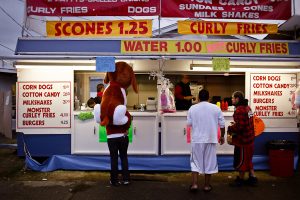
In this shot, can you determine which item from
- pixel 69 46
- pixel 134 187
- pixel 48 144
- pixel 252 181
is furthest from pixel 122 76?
pixel 252 181

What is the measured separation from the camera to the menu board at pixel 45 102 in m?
7.69

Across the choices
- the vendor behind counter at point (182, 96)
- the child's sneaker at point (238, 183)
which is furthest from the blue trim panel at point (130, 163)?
the vendor behind counter at point (182, 96)

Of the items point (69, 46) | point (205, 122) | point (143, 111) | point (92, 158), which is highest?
point (69, 46)

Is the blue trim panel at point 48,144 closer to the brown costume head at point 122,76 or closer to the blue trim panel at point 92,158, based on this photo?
the blue trim panel at point 92,158

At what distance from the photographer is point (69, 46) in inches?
288

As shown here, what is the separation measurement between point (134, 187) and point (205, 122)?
1.82 m

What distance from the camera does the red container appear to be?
7.10 meters

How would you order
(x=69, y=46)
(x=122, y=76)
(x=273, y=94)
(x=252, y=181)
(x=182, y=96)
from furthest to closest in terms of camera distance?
(x=182, y=96) < (x=273, y=94) < (x=69, y=46) < (x=252, y=181) < (x=122, y=76)

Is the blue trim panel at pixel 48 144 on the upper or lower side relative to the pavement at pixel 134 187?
upper

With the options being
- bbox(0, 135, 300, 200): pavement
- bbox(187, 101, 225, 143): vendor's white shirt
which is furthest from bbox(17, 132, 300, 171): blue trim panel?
bbox(187, 101, 225, 143): vendor's white shirt

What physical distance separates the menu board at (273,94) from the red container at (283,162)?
1.05 meters

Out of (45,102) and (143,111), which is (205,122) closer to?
(143,111)

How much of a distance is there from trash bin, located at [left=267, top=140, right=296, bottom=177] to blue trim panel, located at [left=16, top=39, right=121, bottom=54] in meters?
3.99

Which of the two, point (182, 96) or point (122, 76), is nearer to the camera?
point (122, 76)
